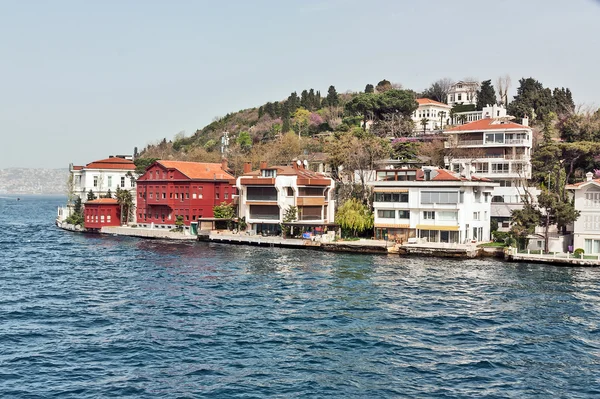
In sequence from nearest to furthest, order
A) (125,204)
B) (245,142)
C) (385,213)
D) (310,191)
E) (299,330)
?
(299,330) < (385,213) < (310,191) < (125,204) < (245,142)

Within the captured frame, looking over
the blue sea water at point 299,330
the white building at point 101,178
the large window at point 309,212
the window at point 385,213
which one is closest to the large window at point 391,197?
the window at point 385,213

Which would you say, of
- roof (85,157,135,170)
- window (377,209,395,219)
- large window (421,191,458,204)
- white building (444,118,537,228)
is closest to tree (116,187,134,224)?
roof (85,157,135,170)

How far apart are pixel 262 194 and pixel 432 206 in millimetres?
19926

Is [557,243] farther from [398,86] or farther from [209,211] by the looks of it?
[398,86]

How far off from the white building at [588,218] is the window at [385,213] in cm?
1720

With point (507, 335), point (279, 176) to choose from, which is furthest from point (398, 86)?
point (507, 335)

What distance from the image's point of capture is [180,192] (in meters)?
83.5

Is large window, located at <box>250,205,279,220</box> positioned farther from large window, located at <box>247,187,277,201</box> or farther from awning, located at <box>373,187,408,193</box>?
awning, located at <box>373,187,408,193</box>

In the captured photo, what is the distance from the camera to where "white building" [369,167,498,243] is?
206 ft

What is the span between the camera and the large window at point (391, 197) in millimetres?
65375

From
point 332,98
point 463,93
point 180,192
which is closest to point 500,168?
point 180,192

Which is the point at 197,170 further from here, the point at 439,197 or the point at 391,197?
the point at 439,197

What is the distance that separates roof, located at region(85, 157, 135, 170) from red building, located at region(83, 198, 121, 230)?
13.8 meters

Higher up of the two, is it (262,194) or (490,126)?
(490,126)
